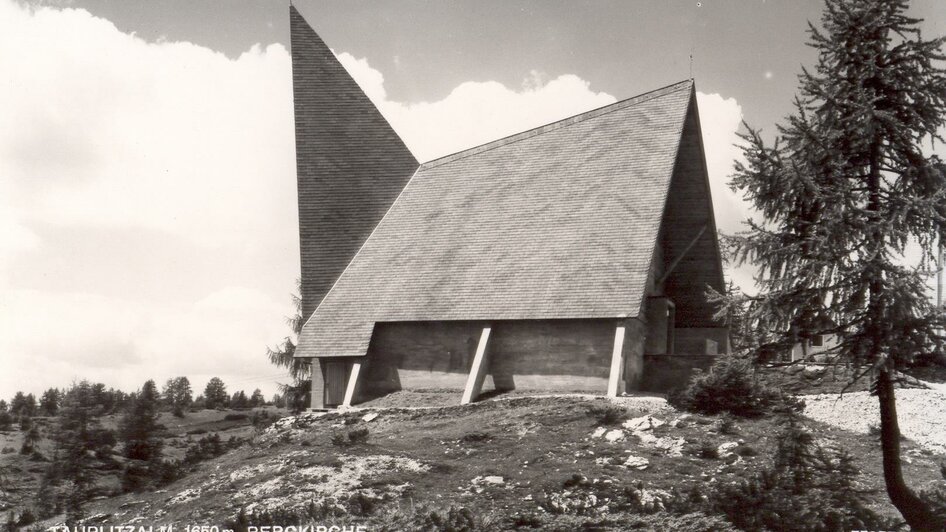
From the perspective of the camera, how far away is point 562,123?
81.7 feet

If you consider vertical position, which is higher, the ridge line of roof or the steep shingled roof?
Result: the ridge line of roof

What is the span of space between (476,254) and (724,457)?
10463 mm

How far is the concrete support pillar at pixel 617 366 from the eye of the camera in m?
17.9

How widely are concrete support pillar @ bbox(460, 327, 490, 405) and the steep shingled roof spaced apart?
0.63 metres

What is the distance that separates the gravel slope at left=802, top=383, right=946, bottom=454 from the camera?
14.8 metres

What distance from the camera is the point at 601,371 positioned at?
19.1 m

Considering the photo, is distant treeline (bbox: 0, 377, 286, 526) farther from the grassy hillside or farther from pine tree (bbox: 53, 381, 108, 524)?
the grassy hillside

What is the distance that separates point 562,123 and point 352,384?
1023cm

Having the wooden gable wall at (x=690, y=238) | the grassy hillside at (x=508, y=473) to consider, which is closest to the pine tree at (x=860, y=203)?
the grassy hillside at (x=508, y=473)

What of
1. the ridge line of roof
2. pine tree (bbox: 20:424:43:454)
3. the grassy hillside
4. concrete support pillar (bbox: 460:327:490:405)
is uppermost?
the ridge line of roof

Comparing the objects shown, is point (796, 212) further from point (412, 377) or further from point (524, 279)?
point (412, 377)

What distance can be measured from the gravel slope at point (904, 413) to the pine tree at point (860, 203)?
474cm

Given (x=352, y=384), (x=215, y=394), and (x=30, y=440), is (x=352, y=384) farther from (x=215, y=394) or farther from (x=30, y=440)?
(x=215, y=394)

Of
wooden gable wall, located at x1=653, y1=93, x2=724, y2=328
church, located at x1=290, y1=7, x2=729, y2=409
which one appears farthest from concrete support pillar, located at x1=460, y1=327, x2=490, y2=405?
wooden gable wall, located at x1=653, y1=93, x2=724, y2=328
